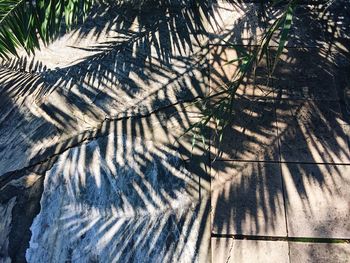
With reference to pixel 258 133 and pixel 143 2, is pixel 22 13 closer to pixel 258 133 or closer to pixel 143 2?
pixel 143 2

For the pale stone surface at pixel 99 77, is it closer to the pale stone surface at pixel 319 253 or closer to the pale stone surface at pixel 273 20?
the pale stone surface at pixel 273 20

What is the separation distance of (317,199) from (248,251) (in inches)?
25.8

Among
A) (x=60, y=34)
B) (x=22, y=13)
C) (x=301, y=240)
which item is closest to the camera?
(x=301, y=240)

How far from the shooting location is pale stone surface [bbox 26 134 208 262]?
8.57 feet

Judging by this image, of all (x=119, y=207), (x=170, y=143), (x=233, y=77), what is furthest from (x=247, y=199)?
(x=233, y=77)

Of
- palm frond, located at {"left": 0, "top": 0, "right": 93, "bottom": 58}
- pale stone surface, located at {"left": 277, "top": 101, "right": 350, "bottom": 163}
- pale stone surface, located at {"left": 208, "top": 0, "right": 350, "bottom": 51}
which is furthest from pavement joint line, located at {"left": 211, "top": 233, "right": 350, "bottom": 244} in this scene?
palm frond, located at {"left": 0, "top": 0, "right": 93, "bottom": 58}

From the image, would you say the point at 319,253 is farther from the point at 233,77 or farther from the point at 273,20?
the point at 273,20

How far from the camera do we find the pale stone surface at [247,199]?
2684 millimetres

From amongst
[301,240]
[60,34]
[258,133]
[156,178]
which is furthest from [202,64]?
[301,240]

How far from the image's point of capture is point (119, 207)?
9.00 feet

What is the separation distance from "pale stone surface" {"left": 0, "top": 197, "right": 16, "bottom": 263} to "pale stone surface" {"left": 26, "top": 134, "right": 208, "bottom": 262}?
0.16 meters

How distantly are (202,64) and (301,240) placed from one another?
1.69 metres

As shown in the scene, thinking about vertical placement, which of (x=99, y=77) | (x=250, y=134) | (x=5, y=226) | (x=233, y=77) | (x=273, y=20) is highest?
(x=273, y=20)

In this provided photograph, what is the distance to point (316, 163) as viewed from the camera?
2.93m
